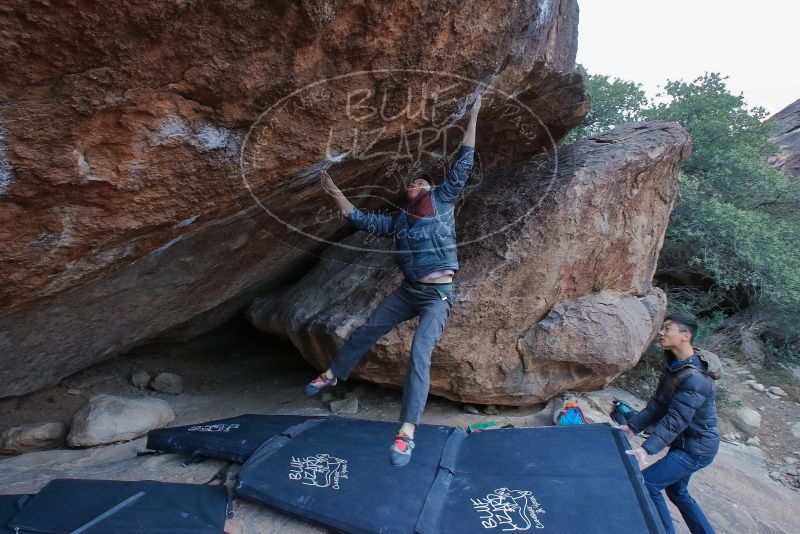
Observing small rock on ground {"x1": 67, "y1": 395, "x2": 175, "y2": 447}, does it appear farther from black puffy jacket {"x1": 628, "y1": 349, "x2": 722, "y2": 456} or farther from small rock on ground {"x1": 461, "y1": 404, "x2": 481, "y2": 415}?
black puffy jacket {"x1": 628, "y1": 349, "x2": 722, "y2": 456}

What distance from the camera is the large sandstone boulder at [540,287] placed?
4.00 meters

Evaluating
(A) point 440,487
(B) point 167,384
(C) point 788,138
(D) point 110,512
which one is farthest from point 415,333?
(C) point 788,138

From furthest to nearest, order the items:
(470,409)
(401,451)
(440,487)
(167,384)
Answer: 1. (167,384)
2. (470,409)
3. (440,487)
4. (401,451)

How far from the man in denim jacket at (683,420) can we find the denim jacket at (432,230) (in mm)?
1394

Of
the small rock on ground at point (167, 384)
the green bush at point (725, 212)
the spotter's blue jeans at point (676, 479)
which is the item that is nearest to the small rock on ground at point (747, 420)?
the green bush at point (725, 212)

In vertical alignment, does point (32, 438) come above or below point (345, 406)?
below

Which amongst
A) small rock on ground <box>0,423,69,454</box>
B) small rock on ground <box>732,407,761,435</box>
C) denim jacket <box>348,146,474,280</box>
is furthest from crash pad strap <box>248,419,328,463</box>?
small rock on ground <box>732,407,761,435</box>

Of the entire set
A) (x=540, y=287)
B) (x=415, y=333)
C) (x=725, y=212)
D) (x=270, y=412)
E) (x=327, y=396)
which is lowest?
(x=270, y=412)

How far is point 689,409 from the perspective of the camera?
260 centimetres

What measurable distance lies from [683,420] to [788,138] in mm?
11510

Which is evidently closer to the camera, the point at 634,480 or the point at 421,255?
the point at 634,480

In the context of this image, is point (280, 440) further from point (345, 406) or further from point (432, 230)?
point (432, 230)

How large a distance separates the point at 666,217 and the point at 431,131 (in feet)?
9.65

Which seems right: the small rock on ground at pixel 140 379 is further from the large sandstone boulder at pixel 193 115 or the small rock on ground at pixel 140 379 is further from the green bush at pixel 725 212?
the green bush at pixel 725 212
